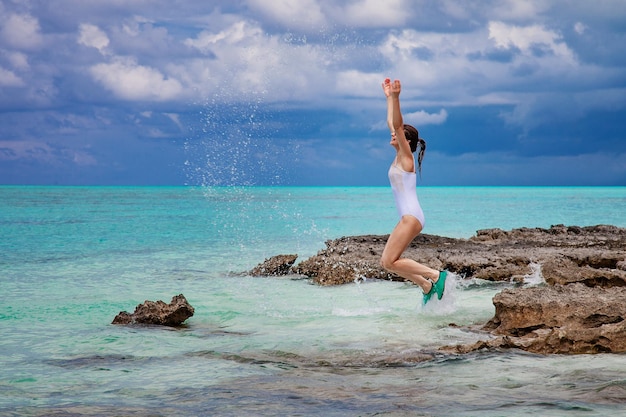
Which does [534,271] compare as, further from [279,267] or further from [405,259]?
[279,267]

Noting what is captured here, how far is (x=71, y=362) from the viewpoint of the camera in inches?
279

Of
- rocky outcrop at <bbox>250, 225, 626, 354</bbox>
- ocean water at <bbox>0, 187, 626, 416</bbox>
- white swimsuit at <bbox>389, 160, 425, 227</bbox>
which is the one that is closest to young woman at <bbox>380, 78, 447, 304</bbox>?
white swimsuit at <bbox>389, 160, 425, 227</bbox>

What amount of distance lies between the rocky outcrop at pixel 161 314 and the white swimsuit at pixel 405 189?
2790 millimetres

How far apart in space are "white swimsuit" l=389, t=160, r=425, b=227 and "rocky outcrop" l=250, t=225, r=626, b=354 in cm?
142

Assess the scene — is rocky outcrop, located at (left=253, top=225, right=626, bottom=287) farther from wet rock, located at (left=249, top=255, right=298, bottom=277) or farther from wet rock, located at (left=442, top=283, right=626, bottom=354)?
wet rock, located at (left=442, top=283, right=626, bottom=354)

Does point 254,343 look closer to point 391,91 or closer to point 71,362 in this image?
point 71,362

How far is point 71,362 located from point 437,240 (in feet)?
33.2

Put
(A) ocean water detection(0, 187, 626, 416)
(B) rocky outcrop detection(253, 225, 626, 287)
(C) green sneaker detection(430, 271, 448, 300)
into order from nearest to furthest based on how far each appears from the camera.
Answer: (A) ocean water detection(0, 187, 626, 416) < (C) green sneaker detection(430, 271, 448, 300) < (B) rocky outcrop detection(253, 225, 626, 287)

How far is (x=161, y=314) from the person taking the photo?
8.90 meters

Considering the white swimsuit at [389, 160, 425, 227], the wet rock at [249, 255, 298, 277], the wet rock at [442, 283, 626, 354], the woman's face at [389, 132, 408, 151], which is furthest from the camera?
the wet rock at [249, 255, 298, 277]

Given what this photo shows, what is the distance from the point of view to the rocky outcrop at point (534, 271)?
273 inches

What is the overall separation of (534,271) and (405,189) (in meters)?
4.19

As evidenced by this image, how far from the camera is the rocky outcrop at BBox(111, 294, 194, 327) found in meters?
8.90

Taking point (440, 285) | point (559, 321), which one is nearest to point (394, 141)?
point (440, 285)
